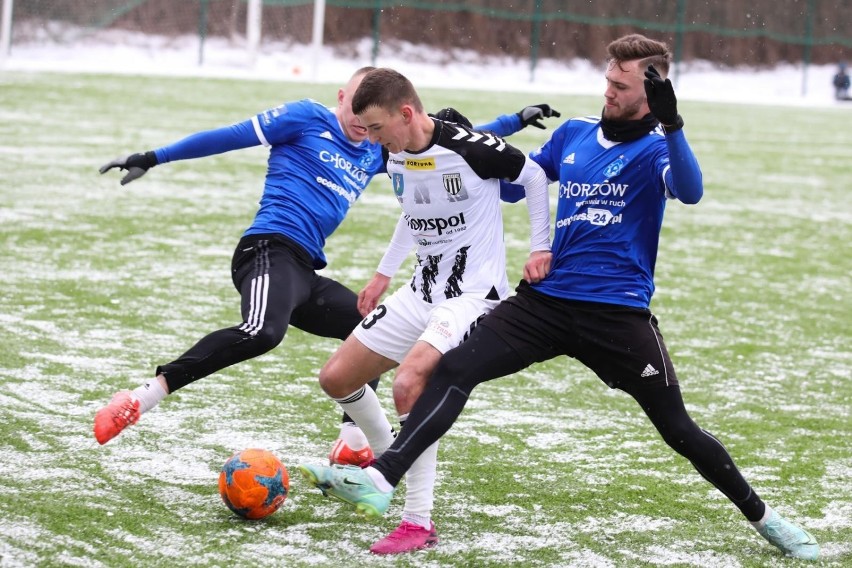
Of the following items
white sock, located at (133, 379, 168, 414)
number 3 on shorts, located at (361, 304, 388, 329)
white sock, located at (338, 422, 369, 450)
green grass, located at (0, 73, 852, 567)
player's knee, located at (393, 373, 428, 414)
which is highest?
number 3 on shorts, located at (361, 304, 388, 329)

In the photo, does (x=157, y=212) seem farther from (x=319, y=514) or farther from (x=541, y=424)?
(x=319, y=514)

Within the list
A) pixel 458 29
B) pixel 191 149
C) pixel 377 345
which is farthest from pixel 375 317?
pixel 458 29

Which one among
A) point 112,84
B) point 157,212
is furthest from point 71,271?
point 112,84

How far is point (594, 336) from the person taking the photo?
4496 millimetres

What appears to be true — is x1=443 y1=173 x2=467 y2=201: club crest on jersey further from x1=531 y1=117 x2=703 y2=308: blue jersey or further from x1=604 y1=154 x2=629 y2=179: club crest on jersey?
x1=604 y1=154 x2=629 y2=179: club crest on jersey

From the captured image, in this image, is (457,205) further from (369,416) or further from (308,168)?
(308,168)

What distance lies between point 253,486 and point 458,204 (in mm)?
1322

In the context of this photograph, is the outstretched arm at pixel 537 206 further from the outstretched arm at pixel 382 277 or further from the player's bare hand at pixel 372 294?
the player's bare hand at pixel 372 294

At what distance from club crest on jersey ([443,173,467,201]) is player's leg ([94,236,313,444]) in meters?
0.99

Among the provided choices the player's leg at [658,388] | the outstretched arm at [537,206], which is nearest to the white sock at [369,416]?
the outstretched arm at [537,206]

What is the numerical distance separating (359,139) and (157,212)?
650cm

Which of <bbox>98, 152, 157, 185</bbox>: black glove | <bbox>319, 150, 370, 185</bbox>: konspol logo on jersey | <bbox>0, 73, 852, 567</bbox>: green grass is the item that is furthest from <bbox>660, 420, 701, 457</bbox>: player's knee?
<bbox>98, 152, 157, 185</bbox>: black glove

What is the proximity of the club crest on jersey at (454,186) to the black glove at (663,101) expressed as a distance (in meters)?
0.89

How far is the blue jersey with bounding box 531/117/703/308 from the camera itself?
14.9 ft
